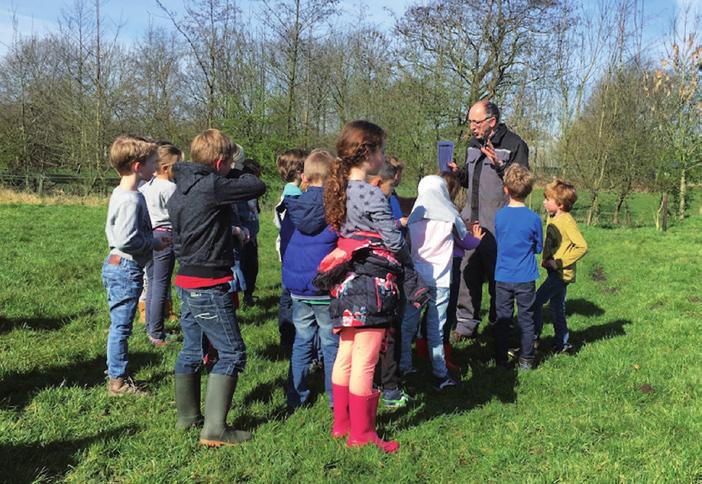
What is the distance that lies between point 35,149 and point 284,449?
2659cm

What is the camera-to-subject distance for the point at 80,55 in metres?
22.5

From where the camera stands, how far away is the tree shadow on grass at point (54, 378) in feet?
12.2

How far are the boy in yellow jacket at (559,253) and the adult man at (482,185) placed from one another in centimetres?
46

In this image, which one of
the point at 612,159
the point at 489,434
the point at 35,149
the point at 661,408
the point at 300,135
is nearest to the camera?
the point at 489,434

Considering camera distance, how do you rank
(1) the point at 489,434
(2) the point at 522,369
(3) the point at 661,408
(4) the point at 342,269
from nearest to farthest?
(4) the point at 342,269
(1) the point at 489,434
(3) the point at 661,408
(2) the point at 522,369

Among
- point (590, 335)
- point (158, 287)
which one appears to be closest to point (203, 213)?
point (158, 287)

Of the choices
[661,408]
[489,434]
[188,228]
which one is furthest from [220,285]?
[661,408]

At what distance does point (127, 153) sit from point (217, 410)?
6.12ft

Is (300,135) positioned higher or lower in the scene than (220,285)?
higher

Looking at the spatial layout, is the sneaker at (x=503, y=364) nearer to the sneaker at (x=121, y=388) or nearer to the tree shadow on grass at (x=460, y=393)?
the tree shadow on grass at (x=460, y=393)

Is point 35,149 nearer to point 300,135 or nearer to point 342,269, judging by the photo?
point 300,135

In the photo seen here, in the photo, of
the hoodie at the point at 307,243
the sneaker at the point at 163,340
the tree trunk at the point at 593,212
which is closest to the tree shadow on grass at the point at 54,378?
the sneaker at the point at 163,340

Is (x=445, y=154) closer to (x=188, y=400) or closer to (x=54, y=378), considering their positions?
(x=188, y=400)

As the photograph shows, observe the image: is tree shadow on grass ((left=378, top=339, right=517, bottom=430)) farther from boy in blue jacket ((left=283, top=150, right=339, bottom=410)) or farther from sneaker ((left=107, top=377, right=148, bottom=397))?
sneaker ((left=107, top=377, right=148, bottom=397))
